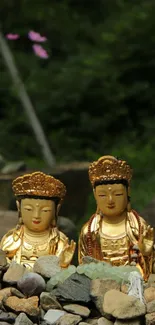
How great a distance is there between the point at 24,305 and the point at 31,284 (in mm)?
106

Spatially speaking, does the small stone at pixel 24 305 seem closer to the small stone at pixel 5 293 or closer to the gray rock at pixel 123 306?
the small stone at pixel 5 293

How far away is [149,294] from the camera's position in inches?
139

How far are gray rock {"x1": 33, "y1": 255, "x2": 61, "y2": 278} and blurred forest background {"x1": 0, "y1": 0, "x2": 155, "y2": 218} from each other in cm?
453

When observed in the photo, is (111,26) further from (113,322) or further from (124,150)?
(113,322)

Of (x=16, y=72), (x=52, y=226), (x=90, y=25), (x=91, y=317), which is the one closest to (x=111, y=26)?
(x=90, y=25)

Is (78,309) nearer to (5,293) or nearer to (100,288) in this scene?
(100,288)

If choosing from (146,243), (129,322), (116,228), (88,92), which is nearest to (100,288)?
(129,322)

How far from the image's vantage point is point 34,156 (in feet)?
28.1

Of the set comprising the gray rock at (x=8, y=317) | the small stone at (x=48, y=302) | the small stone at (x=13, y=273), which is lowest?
the gray rock at (x=8, y=317)

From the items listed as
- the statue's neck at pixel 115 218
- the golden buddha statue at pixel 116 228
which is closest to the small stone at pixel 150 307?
the golden buddha statue at pixel 116 228

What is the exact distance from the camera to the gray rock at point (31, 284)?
355 cm

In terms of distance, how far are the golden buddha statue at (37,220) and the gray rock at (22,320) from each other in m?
0.49

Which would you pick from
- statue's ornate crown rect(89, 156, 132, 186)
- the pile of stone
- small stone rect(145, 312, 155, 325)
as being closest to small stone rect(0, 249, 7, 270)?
the pile of stone

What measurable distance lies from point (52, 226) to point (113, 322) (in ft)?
2.40
